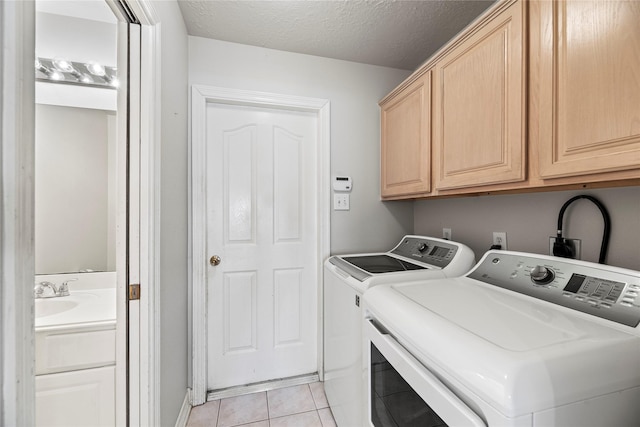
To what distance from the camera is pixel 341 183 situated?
191 centimetres

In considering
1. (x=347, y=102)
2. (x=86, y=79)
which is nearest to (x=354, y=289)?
(x=347, y=102)

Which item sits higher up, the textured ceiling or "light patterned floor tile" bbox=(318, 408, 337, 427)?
the textured ceiling

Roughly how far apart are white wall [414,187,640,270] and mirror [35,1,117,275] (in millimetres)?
2023

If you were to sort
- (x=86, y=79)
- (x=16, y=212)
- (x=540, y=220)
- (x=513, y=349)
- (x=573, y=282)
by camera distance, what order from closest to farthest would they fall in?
1. (x=16, y=212)
2. (x=513, y=349)
3. (x=573, y=282)
4. (x=540, y=220)
5. (x=86, y=79)

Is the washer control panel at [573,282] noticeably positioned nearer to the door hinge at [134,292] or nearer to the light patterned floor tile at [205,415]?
the door hinge at [134,292]

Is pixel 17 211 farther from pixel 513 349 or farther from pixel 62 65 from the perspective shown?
pixel 62 65

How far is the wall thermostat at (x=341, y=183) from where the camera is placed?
6.24 ft

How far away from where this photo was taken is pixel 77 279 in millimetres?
1272

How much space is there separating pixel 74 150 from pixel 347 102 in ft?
5.44

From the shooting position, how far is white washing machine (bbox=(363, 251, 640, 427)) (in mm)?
520

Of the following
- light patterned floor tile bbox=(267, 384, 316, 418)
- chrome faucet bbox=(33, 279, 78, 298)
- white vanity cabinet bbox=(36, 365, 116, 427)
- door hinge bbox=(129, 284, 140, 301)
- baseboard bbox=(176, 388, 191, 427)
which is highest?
door hinge bbox=(129, 284, 140, 301)

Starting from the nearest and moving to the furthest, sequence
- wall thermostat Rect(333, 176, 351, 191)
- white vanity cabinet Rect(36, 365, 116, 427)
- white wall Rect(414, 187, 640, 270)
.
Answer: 1. white wall Rect(414, 187, 640, 270)
2. white vanity cabinet Rect(36, 365, 116, 427)
3. wall thermostat Rect(333, 176, 351, 191)

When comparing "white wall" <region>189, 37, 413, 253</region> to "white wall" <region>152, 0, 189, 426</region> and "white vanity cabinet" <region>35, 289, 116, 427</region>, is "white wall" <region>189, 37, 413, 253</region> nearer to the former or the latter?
"white wall" <region>152, 0, 189, 426</region>

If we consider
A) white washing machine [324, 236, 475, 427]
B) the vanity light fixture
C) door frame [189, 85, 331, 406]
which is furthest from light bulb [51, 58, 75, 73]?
white washing machine [324, 236, 475, 427]
